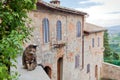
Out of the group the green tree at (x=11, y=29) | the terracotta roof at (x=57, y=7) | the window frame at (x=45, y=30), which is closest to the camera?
the green tree at (x=11, y=29)

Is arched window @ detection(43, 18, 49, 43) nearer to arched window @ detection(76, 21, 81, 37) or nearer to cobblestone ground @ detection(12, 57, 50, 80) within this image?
cobblestone ground @ detection(12, 57, 50, 80)

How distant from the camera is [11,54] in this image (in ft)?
19.7

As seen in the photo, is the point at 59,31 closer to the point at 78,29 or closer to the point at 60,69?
the point at 60,69

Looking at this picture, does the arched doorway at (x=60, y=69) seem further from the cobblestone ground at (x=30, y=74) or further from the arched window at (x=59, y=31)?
the cobblestone ground at (x=30, y=74)

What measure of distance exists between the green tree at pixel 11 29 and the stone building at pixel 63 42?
25.3 feet

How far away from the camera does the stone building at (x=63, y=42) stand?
1618 cm

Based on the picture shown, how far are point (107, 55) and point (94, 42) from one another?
25.2 meters

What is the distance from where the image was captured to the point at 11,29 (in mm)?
6969

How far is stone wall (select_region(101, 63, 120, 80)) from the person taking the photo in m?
30.6

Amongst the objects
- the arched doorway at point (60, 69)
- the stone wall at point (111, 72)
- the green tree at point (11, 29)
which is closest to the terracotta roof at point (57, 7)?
the arched doorway at point (60, 69)

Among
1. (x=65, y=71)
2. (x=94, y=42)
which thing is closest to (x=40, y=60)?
(x=65, y=71)

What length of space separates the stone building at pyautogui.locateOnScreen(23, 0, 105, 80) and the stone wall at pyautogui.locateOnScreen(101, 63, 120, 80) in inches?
160

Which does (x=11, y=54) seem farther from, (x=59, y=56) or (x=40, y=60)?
(x=59, y=56)

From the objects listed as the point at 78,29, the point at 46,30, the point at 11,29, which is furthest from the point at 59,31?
the point at 11,29
